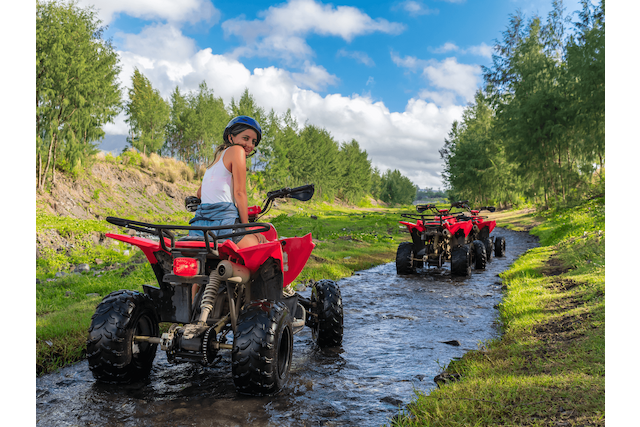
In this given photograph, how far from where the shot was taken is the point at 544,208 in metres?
28.2

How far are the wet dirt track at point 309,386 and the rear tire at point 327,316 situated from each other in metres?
0.13

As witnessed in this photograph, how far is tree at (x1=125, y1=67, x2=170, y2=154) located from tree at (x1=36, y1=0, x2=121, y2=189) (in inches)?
830

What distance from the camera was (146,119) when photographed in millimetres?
41719

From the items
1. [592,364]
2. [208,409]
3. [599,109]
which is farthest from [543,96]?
[208,409]

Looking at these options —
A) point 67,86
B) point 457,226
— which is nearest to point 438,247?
point 457,226

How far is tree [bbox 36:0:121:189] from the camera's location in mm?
18109

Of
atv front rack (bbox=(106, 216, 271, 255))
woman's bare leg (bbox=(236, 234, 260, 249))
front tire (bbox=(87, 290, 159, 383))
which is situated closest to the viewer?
atv front rack (bbox=(106, 216, 271, 255))

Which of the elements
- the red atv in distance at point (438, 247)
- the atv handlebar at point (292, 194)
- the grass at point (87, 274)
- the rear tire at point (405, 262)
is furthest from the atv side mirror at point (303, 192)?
the rear tire at point (405, 262)

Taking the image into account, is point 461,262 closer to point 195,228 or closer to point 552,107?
point 195,228

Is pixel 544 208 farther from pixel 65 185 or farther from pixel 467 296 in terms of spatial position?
pixel 65 185

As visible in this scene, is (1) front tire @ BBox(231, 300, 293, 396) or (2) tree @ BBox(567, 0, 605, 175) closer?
(1) front tire @ BBox(231, 300, 293, 396)

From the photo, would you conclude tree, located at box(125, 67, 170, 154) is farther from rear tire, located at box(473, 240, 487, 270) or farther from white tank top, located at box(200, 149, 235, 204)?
white tank top, located at box(200, 149, 235, 204)

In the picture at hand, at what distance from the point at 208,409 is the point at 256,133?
2.22 meters

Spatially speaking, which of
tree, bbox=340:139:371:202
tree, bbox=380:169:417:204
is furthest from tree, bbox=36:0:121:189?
tree, bbox=380:169:417:204
